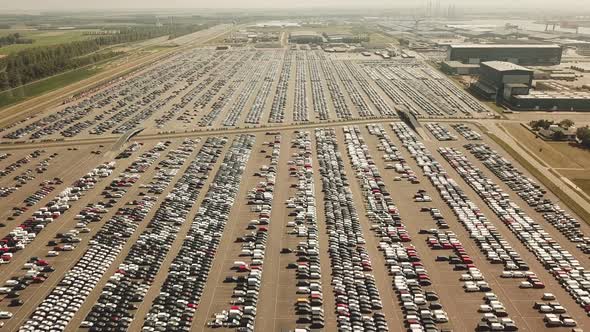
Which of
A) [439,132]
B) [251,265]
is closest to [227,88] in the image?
[439,132]

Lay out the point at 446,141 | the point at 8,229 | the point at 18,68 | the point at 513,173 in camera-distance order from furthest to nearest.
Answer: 1. the point at 18,68
2. the point at 446,141
3. the point at 513,173
4. the point at 8,229

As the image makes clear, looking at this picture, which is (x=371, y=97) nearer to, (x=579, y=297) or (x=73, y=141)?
(x=73, y=141)

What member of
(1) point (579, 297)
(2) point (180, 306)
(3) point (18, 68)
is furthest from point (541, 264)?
(3) point (18, 68)

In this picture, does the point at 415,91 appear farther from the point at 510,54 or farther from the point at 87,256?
the point at 87,256

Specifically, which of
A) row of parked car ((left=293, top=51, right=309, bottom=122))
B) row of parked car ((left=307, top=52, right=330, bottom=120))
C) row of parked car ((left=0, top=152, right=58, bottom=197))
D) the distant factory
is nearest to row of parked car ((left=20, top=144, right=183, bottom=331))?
row of parked car ((left=0, top=152, right=58, bottom=197))

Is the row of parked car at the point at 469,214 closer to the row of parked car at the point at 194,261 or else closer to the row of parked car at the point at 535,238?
the row of parked car at the point at 535,238
